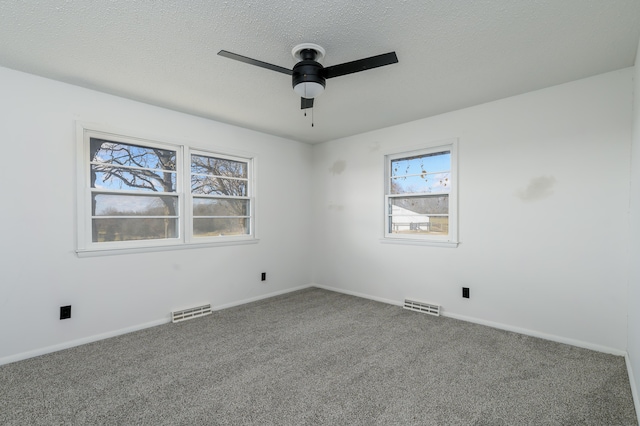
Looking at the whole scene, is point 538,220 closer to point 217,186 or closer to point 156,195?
point 217,186

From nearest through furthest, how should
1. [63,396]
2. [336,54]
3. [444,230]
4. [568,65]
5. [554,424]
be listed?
1. [554,424]
2. [63,396]
3. [336,54]
4. [568,65]
5. [444,230]

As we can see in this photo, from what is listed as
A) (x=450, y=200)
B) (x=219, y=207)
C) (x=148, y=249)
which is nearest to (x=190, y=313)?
(x=148, y=249)

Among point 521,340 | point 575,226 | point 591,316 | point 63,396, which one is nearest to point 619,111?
point 575,226

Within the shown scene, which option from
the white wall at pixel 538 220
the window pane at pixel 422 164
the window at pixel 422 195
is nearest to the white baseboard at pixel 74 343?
the window at pixel 422 195

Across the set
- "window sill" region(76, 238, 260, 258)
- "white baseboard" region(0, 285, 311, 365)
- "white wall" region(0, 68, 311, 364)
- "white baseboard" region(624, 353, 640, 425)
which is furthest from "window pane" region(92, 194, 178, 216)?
"white baseboard" region(624, 353, 640, 425)

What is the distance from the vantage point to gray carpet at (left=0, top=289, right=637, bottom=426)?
186 centimetres

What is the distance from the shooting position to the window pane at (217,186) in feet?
12.5

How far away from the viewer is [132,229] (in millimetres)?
3289

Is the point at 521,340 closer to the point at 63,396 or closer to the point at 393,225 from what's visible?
the point at 393,225

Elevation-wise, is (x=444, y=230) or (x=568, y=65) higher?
(x=568, y=65)

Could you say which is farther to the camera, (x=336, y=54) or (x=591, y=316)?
(x=591, y=316)

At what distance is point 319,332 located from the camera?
3.14 meters

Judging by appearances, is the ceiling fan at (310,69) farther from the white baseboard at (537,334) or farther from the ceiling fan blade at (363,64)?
the white baseboard at (537,334)

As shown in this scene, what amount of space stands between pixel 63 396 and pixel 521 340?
12.1 feet
